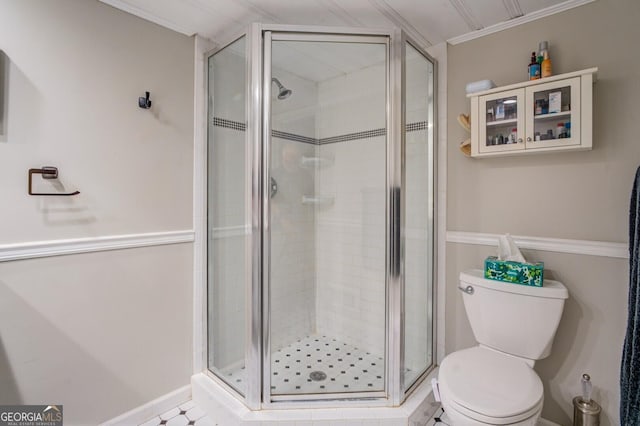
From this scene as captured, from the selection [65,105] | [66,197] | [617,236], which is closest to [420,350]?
[617,236]

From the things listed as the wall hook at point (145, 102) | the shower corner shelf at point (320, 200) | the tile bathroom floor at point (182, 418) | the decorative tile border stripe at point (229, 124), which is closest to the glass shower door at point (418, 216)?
the shower corner shelf at point (320, 200)

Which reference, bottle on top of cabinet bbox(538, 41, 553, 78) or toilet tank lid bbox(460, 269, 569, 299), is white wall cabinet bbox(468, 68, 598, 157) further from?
toilet tank lid bbox(460, 269, 569, 299)

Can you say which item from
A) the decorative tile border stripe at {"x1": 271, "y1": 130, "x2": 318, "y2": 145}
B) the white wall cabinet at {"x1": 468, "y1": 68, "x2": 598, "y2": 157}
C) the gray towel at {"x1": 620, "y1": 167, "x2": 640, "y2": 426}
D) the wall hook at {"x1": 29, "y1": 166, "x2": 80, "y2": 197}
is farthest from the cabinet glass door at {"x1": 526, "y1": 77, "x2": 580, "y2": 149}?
the wall hook at {"x1": 29, "y1": 166, "x2": 80, "y2": 197}

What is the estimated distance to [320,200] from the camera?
2080mm

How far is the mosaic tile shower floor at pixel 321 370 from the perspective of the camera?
5.69ft

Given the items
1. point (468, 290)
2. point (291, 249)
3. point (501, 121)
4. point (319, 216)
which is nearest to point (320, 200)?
point (319, 216)

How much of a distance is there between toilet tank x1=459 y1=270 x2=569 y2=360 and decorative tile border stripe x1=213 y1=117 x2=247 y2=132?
149 cm

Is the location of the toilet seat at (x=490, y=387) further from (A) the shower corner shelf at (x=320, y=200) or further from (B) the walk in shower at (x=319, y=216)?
(A) the shower corner shelf at (x=320, y=200)

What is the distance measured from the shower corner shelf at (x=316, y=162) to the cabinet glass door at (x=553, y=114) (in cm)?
111

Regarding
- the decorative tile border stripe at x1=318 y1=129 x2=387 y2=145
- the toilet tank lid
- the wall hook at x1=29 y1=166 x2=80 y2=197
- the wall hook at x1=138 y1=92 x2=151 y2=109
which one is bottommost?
the toilet tank lid

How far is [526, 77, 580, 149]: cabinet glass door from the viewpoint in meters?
1.50

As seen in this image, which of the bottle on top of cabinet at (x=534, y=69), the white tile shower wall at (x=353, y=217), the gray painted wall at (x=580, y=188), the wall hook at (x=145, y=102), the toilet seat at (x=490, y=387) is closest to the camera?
the toilet seat at (x=490, y=387)

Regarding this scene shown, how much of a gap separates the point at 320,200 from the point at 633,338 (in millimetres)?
1610

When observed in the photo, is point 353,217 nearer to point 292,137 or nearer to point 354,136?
point 354,136
